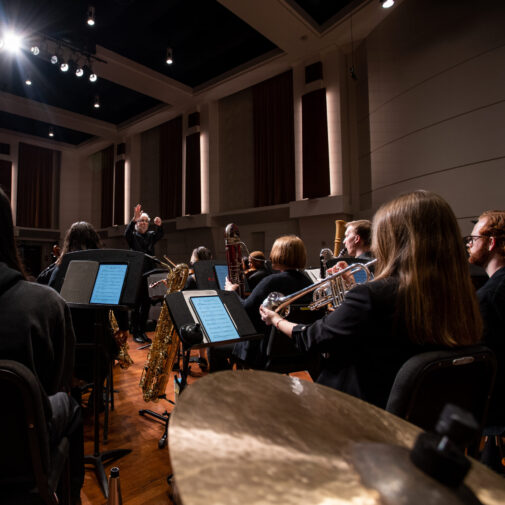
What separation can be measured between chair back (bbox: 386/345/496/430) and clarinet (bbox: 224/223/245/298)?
4.81 ft

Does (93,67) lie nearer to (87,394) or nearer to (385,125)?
(385,125)

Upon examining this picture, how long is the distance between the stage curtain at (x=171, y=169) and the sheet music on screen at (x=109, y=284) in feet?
24.7

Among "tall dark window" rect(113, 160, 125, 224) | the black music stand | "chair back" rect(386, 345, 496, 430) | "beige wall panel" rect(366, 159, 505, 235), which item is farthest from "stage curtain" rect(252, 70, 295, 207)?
"chair back" rect(386, 345, 496, 430)

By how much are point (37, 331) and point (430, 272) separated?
1.33m

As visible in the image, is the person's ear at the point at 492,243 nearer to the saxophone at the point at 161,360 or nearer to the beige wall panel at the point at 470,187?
the saxophone at the point at 161,360

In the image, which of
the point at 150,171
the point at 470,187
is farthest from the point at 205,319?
the point at 150,171

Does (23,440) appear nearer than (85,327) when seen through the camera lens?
Yes

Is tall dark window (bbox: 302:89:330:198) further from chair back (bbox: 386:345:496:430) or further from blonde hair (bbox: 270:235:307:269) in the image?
chair back (bbox: 386:345:496:430)

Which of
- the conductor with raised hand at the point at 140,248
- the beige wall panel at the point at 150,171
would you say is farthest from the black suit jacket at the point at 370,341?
the beige wall panel at the point at 150,171

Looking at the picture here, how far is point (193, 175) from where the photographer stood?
895 cm

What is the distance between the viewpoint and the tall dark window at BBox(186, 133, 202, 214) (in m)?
8.88

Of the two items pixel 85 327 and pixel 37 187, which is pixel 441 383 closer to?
pixel 85 327

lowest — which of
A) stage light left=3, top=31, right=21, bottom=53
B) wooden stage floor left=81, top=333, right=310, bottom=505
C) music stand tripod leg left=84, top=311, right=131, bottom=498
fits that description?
wooden stage floor left=81, top=333, right=310, bottom=505

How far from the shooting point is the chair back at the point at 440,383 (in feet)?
3.28
